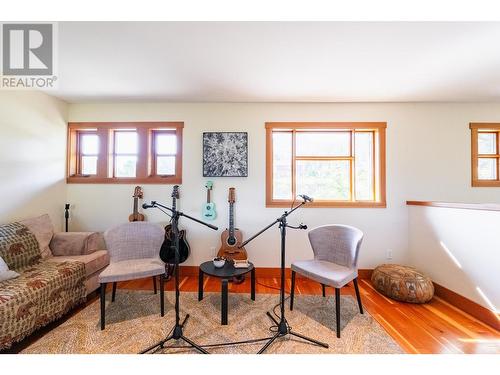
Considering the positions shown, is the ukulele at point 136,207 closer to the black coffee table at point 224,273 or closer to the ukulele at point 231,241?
the ukulele at point 231,241

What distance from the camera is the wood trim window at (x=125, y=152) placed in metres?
3.04

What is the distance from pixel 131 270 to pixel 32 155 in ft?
6.99

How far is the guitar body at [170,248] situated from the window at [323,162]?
1.41 metres

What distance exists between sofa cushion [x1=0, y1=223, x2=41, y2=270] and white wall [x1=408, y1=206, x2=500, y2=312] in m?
4.50

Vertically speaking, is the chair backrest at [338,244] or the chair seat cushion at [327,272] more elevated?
the chair backrest at [338,244]

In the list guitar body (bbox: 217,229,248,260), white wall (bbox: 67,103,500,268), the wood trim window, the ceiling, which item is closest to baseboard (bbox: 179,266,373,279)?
white wall (bbox: 67,103,500,268)

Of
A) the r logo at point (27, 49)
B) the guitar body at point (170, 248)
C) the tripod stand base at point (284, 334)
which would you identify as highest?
the r logo at point (27, 49)

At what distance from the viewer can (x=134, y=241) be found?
2.26 m

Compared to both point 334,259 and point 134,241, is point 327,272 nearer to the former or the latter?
point 334,259

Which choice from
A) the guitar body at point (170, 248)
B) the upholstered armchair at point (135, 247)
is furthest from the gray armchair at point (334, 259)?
the guitar body at point (170, 248)

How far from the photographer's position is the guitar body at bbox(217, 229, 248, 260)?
2701 millimetres

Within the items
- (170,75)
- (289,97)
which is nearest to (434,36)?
(289,97)

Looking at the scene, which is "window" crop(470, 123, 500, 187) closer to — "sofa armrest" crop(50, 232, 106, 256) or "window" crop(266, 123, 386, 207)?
"window" crop(266, 123, 386, 207)

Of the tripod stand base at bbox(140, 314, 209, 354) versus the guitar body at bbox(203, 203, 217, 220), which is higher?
the guitar body at bbox(203, 203, 217, 220)
